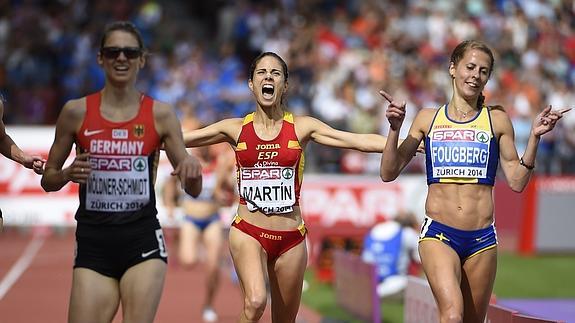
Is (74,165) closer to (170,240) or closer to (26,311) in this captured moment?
(26,311)

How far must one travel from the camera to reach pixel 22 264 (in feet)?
57.1

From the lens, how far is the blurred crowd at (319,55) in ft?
73.2

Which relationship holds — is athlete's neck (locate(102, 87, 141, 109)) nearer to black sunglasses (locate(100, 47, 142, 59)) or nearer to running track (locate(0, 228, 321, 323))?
black sunglasses (locate(100, 47, 142, 59))

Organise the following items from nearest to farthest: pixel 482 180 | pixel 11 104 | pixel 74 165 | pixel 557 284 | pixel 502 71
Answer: pixel 74 165 < pixel 482 180 < pixel 557 284 < pixel 11 104 < pixel 502 71

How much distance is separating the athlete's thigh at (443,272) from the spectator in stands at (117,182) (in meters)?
2.08

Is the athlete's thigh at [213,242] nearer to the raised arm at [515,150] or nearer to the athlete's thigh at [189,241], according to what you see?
the athlete's thigh at [189,241]

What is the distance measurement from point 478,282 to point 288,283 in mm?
1498

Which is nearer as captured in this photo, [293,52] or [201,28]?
[293,52]

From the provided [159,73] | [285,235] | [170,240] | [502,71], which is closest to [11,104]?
[159,73]

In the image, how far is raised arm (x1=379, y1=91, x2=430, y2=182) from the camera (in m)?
7.58

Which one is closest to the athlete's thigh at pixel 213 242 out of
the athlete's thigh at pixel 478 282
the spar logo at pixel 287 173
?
the spar logo at pixel 287 173

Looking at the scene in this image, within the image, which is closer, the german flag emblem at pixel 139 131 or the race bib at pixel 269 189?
the german flag emblem at pixel 139 131

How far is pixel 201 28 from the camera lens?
2644cm

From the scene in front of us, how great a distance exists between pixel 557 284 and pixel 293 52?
30.0 feet
